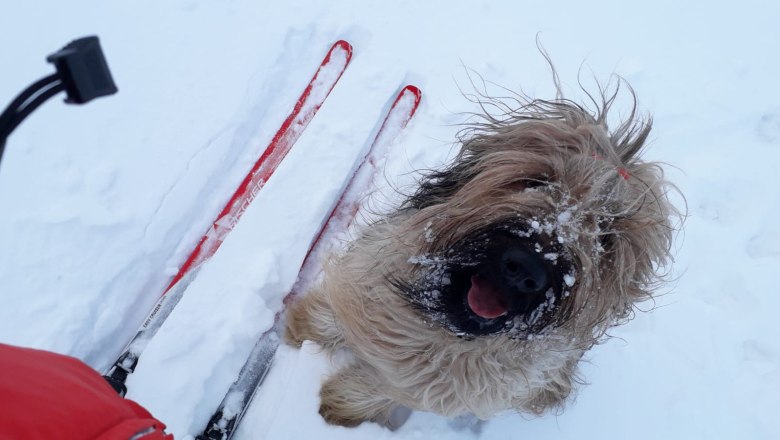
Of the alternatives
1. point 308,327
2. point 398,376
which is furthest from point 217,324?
point 398,376

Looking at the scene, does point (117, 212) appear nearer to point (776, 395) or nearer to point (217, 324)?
point (217, 324)

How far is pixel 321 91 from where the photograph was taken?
309 centimetres

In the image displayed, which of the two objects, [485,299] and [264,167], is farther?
[264,167]

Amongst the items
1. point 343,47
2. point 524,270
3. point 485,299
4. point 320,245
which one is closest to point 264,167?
point 320,245

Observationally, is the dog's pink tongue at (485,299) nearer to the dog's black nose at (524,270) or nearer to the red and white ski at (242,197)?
the dog's black nose at (524,270)

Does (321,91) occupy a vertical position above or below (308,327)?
above

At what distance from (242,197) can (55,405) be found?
172 centimetres

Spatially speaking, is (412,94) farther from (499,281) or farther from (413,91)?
(499,281)

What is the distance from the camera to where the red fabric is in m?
1.07

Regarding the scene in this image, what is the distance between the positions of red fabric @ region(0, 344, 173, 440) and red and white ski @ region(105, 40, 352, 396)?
2.96ft

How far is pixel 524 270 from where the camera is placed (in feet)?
4.81

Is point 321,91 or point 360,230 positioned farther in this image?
point 321,91

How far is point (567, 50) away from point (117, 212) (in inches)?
121

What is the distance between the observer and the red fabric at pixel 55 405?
3.51 feet
